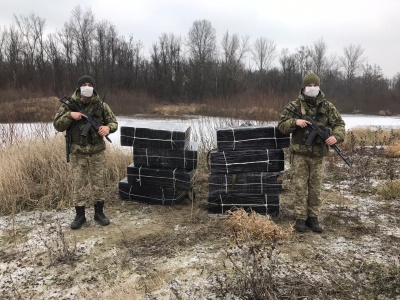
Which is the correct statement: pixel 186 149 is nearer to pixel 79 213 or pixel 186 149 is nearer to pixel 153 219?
pixel 153 219

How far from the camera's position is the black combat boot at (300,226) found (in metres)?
4.40

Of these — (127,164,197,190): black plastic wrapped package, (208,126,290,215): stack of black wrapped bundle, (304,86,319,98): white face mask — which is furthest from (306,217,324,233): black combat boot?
(127,164,197,190): black plastic wrapped package

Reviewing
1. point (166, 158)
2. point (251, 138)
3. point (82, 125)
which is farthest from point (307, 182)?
point (82, 125)

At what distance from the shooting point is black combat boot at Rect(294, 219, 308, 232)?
4402mm

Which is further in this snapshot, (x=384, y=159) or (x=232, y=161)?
(x=384, y=159)

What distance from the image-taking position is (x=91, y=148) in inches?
176

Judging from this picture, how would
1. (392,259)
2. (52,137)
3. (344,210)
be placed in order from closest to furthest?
(392,259)
(344,210)
(52,137)

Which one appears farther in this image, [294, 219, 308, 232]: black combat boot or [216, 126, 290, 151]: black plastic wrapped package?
[216, 126, 290, 151]: black plastic wrapped package

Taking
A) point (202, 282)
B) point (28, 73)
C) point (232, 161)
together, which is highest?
point (28, 73)

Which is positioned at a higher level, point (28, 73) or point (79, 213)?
point (28, 73)

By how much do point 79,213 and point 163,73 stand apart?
136 feet

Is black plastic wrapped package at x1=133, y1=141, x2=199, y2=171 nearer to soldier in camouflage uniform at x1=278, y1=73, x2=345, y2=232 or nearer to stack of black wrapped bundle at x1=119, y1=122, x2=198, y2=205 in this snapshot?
stack of black wrapped bundle at x1=119, y1=122, x2=198, y2=205

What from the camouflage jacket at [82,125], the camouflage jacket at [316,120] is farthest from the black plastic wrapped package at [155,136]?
the camouflage jacket at [316,120]

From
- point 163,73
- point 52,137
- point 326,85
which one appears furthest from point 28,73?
point 326,85
